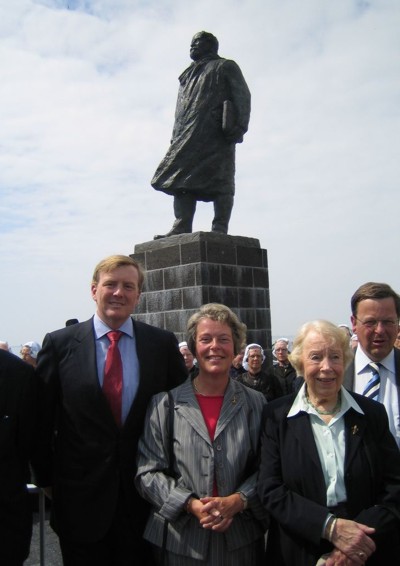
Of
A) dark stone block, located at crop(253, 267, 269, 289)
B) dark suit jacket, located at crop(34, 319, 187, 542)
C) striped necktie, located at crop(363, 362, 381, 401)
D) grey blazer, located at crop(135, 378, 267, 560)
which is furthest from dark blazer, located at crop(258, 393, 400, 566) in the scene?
dark stone block, located at crop(253, 267, 269, 289)

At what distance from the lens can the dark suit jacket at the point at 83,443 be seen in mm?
2529

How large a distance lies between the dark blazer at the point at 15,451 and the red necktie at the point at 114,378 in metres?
0.35

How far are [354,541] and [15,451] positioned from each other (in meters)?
1.51

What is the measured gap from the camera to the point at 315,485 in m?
2.20

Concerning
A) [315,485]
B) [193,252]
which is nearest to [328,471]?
[315,485]

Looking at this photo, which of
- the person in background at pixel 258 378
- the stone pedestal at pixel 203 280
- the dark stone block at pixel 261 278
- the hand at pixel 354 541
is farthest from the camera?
the dark stone block at pixel 261 278

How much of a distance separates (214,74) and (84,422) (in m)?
6.00

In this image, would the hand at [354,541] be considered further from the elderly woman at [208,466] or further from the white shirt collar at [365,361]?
the white shirt collar at [365,361]

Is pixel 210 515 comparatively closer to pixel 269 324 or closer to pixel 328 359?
pixel 328 359

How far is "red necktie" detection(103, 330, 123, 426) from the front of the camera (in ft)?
8.60

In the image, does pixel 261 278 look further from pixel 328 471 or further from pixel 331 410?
pixel 328 471

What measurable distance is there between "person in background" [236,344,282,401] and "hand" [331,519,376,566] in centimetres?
397

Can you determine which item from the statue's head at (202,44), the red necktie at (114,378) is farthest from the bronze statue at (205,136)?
the red necktie at (114,378)

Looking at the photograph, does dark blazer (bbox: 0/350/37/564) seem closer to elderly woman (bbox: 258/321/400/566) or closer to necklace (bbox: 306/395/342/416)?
elderly woman (bbox: 258/321/400/566)
